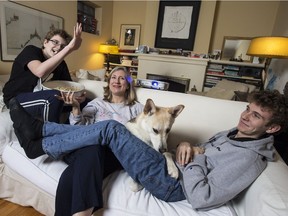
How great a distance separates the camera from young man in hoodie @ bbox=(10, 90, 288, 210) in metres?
0.91

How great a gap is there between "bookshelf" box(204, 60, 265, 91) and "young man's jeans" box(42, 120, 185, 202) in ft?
12.4

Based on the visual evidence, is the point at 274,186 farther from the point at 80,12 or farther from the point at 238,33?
the point at 80,12

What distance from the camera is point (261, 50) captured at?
6.48 ft

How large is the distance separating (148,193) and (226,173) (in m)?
0.41

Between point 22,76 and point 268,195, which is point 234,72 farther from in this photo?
point 22,76

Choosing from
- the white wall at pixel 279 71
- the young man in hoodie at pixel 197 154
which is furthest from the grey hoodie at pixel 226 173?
the white wall at pixel 279 71

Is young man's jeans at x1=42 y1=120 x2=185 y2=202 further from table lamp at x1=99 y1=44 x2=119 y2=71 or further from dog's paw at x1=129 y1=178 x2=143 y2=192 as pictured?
table lamp at x1=99 y1=44 x2=119 y2=71

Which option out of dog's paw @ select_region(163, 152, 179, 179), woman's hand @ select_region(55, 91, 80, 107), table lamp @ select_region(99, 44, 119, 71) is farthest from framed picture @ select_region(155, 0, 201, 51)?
dog's paw @ select_region(163, 152, 179, 179)

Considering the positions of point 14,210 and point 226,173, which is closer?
point 226,173

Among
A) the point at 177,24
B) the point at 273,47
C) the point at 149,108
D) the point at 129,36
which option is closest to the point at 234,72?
the point at 177,24

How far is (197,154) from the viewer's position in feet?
3.76

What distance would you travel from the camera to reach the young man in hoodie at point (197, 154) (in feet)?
2.98

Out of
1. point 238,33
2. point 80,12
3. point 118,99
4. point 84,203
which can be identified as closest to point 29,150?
point 84,203

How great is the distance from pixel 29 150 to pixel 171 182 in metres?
0.81
